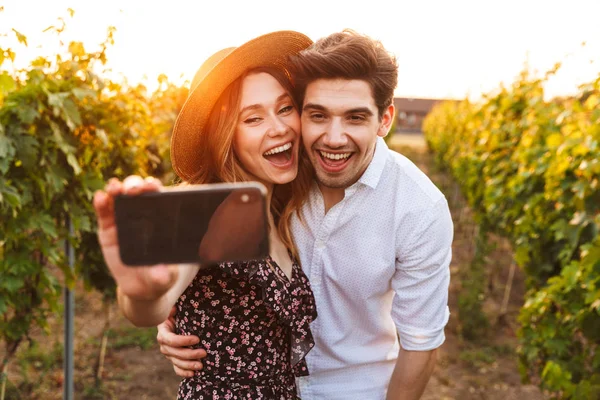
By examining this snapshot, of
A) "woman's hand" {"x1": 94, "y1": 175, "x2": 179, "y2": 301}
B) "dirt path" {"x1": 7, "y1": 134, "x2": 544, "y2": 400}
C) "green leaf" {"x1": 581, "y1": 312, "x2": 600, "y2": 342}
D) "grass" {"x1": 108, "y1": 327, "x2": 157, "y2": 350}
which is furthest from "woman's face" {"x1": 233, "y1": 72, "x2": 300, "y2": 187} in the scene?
"grass" {"x1": 108, "y1": 327, "x2": 157, "y2": 350}

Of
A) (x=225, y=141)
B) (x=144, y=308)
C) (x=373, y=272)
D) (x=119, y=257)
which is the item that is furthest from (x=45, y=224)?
(x=119, y=257)

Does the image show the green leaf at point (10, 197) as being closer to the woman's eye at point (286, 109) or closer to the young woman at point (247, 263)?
the young woman at point (247, 263)

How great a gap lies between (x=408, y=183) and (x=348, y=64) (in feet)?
1.64

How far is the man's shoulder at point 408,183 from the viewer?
2.22m

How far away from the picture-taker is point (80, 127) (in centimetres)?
387

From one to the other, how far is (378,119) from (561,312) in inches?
96.2

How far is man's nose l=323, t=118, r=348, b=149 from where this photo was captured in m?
2.13

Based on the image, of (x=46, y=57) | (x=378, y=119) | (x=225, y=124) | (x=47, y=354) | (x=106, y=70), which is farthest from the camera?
(x=47, y=354)

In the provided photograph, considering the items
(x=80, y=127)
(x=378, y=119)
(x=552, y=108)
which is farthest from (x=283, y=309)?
(x=552, y=108)

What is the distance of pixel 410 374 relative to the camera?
226 cm

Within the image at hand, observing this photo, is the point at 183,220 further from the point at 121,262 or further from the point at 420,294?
the point at 420,294

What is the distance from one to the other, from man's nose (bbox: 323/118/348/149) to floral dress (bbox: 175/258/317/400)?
1.53ft

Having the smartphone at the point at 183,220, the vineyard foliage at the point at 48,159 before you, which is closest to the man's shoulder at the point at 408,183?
the smartphone at the point at 183,220

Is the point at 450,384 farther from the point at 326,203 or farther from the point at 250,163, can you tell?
the point at 250,163
